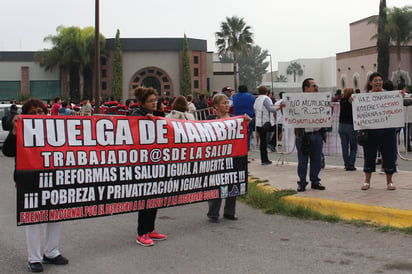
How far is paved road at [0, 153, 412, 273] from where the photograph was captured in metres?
5.25

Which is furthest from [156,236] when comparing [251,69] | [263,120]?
[251,69]

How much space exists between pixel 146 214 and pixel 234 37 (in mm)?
62581

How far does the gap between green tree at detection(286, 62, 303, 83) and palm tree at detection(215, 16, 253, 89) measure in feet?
229

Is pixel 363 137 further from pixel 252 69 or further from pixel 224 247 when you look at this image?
pixel 252 69

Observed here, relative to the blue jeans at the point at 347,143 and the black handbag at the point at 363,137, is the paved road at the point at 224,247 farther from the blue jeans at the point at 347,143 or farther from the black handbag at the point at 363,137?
the blue jeans at the point at 347,143

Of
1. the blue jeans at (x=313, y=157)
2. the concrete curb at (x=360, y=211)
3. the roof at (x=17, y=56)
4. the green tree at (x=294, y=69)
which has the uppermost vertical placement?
the green tree at (x=294, y=69)

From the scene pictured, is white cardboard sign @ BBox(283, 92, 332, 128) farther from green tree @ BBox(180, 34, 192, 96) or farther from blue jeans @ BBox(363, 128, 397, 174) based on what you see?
green tree @ BBox(180, 34, 192, 96)

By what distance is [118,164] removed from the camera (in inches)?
233

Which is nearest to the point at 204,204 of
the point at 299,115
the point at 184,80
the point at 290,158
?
the point at 299,115

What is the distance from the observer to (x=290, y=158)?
552 inches

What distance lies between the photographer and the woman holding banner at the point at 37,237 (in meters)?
5.19

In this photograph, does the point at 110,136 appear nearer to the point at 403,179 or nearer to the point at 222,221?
the point at 222,221

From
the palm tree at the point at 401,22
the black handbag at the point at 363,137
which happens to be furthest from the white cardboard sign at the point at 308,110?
the palm tree at the point at 401,22

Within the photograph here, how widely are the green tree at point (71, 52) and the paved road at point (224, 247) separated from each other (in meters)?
54.7
